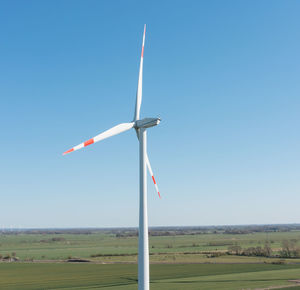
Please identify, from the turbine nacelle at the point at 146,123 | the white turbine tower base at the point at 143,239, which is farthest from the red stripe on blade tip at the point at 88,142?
the turbine nacelle at the point at 146,123

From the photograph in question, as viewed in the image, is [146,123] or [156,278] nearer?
[146,123]

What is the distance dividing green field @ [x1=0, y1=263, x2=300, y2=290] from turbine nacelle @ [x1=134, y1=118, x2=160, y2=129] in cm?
3104

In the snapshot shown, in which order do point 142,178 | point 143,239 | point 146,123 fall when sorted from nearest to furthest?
point 143,239 → point 142,178 → point 146,123

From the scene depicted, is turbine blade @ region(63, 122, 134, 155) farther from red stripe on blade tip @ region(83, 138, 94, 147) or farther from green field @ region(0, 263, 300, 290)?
green field @ region(0, 263, 300, 290)

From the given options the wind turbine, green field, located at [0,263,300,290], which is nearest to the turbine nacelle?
the wind turbine

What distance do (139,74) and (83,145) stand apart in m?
11.5

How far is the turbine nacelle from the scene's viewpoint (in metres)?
33.5

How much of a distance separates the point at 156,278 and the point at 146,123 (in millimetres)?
42677

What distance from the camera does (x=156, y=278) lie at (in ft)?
228

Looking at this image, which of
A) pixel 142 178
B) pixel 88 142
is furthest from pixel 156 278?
pixel 88 142

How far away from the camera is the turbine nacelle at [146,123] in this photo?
33531mm

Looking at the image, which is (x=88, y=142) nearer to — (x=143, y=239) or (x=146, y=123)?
(x=146, y=123)

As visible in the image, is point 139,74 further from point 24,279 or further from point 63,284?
point 24,279

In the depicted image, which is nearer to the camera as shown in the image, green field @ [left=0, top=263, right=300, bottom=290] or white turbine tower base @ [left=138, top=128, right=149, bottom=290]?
white turbine tower base @ [left=138, top=128, right=149, bottom=290]
